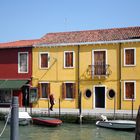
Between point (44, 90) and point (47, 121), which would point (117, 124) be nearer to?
point (47, 121)

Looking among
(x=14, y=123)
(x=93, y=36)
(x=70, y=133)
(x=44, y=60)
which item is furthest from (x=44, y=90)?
(x=14, y=123)

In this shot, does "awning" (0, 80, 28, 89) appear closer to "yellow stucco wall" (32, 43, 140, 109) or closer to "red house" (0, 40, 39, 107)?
"red house" (0, 40, 39, 107)

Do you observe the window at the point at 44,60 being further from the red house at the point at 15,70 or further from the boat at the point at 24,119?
the boat at the point at 24,119

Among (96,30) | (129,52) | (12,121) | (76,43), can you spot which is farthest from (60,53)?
(12,121)

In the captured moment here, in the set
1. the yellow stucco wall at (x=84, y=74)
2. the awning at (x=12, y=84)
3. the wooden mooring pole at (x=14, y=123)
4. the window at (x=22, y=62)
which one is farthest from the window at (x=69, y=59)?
the wooden mooring pole at (x=14, y=123)

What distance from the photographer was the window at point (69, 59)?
112ft

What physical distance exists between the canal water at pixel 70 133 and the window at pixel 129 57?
7.55 metres

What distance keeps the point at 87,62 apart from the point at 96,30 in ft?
12.6

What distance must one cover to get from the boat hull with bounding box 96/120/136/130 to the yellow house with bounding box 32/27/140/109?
607 centimetres

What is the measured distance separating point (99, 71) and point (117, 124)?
8.12 m

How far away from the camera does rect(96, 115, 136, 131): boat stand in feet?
81.6

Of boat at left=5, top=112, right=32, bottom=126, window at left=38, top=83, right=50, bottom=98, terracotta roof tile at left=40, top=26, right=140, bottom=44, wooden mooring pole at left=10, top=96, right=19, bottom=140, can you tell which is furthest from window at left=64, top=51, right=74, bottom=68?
wooden mooring pole at left=10, top=96, right=19, bottom=140

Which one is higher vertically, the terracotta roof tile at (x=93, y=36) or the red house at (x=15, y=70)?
the terracotta roof tile at (x=93, y=36)

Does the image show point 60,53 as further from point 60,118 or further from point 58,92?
point 60,118
